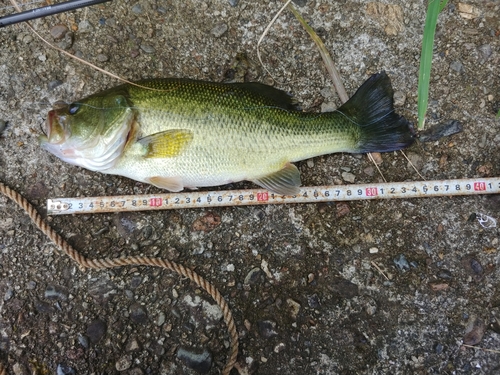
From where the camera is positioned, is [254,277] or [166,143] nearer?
[166,143]

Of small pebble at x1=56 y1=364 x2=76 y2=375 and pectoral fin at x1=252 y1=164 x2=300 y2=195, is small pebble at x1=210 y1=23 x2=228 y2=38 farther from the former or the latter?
small pebble at x1=56 y1=364 x2=76 y2=375

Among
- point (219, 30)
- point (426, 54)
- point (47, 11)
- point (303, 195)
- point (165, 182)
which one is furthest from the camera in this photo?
point (219, 30)

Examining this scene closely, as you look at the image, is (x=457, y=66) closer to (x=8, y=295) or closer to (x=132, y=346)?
(x=132, y=346)

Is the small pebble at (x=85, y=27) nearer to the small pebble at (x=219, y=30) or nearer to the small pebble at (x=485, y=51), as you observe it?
the small pebble at (x=219, y=30)

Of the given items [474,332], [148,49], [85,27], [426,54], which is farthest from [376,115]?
[85,27]

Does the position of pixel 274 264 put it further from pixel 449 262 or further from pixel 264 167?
pixel 449 262

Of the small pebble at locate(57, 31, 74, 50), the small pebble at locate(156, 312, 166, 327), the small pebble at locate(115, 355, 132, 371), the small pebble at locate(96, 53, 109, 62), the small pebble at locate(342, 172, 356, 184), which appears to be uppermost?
the small pebble at locate(57, 31, 74, 50)

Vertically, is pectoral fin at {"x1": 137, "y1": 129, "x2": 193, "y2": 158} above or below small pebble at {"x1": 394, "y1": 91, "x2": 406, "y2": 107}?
below

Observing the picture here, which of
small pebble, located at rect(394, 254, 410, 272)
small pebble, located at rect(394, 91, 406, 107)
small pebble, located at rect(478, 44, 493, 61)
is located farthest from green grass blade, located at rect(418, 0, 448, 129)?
small pebble, located at rect(394, 254, 410, 272)
